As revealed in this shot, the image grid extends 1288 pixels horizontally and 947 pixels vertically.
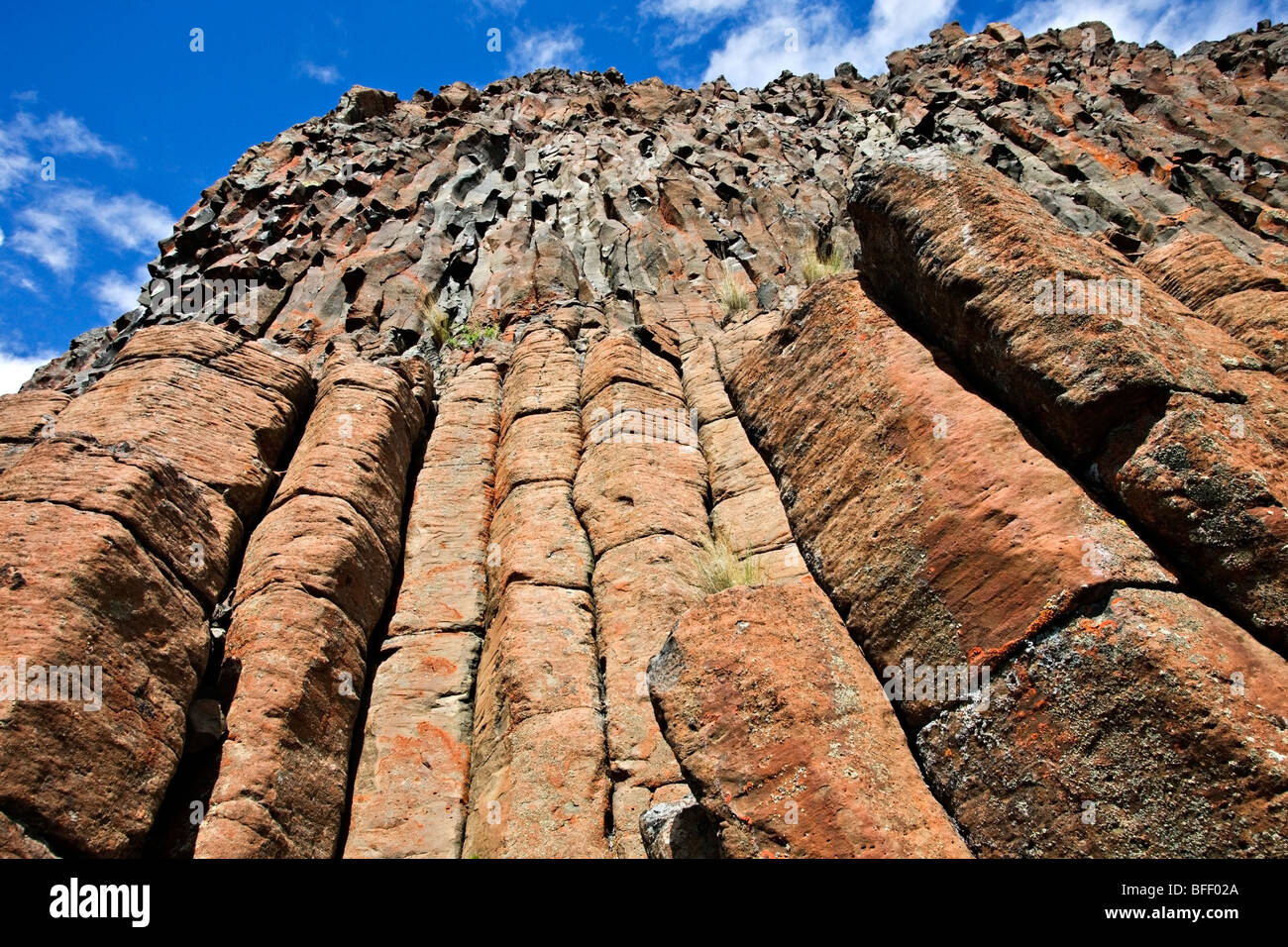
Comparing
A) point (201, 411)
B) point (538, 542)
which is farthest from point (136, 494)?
point (538, 542)

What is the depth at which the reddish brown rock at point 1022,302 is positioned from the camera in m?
6.27

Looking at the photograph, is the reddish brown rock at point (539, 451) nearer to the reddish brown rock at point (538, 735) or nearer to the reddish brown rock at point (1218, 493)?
the reddish brown rock at point (538, 735)

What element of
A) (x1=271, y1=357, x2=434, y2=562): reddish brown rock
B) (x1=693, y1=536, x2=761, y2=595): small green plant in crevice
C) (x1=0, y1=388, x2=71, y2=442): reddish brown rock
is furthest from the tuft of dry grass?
(x1=0, y1=388, x2=71, y2=442): reddish brown rock

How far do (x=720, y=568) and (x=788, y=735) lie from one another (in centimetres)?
377

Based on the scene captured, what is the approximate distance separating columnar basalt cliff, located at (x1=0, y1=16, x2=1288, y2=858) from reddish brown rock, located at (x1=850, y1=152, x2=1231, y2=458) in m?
0.04

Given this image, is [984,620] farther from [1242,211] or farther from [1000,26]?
[1000,26]

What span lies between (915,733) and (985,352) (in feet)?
12.4

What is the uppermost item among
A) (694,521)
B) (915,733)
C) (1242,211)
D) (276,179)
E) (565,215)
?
(276,179)

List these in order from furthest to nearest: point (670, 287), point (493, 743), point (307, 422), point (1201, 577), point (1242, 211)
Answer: point (1242, 211) → point (670, 287) → point (307, 422) → point (493, 743) → point (1201, 577)

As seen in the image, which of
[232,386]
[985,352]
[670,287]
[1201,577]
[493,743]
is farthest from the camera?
[670,287]
